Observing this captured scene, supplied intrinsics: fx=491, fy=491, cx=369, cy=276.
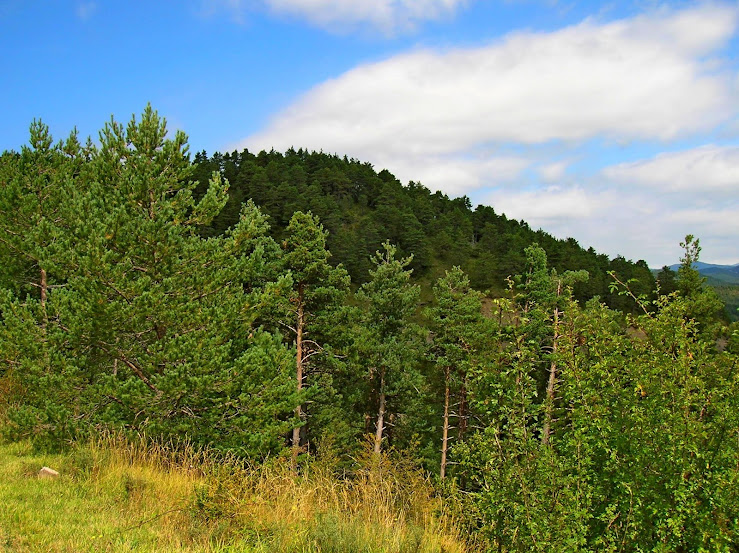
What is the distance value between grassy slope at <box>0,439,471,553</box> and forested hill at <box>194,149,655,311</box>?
2451 inches

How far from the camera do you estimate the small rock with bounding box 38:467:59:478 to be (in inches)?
271

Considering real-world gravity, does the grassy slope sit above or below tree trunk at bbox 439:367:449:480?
above

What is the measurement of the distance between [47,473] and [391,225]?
93.9 meters

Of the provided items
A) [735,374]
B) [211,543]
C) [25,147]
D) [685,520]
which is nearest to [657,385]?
[735,374]

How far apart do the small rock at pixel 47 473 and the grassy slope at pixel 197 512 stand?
6.3 inches

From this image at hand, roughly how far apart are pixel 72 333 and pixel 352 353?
14.0 meters

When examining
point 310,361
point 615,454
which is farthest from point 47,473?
point 310,361

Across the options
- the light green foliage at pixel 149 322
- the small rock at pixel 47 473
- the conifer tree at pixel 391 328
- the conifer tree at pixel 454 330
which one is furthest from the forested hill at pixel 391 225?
the small rock at pixel 47 473

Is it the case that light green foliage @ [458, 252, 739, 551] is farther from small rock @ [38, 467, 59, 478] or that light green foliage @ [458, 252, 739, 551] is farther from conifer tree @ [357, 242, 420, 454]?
conifer tree @ [357, 242, 420, 454]

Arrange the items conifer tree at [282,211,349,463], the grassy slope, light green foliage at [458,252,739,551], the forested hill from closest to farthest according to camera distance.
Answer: the grassy slope < light green foliage at [458,252,739,551] < conifer tree at [282,211,349,463] < the forested hill

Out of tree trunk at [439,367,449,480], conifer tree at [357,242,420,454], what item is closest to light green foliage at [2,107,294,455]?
conifer tree at [357,242,420,454]

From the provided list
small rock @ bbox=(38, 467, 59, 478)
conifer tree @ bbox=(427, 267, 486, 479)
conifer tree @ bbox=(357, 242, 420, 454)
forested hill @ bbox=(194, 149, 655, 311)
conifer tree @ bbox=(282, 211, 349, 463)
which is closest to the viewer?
small rock @ bbox=(38, 467, 59, 478)

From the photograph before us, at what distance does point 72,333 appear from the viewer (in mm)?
11078

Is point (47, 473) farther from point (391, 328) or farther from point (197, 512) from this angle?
point (391, 328)
